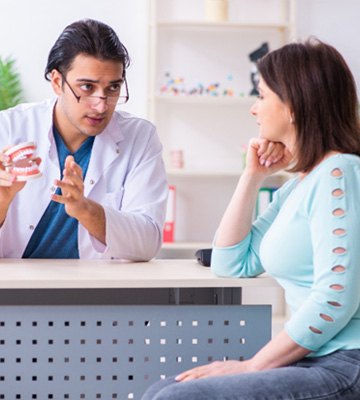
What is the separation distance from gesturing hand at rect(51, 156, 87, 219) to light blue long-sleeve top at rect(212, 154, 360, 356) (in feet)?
1.99

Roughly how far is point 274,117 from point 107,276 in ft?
1.85

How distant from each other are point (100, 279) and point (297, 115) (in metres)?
0.61

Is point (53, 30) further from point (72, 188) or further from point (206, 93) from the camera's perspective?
point (72, 188)

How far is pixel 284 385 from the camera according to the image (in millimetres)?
1689

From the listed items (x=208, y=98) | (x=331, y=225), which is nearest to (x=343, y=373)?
(x=331, y=225)

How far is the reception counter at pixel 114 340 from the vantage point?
2119 mm

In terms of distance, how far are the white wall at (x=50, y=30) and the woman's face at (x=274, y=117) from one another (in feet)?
9.91

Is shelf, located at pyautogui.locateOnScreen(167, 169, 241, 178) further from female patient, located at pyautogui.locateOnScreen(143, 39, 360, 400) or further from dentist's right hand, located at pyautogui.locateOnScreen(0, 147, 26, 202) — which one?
female patient, located at pyautogui.locateOnScreen(143, 39, 360, 400)

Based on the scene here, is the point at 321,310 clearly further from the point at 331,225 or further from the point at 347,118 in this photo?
the point at 347,118

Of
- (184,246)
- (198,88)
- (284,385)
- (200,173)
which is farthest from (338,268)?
(198,88)

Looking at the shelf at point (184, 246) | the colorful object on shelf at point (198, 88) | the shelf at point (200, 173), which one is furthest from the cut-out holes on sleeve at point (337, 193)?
the colorful object on shelf at point (198, 88)

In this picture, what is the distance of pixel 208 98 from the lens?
490 centimetres

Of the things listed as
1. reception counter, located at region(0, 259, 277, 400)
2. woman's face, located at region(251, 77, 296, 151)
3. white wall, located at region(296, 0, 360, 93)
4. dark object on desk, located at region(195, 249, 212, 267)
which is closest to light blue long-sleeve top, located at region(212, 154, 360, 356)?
woman's face, located at region(251, 77, 296, 151)

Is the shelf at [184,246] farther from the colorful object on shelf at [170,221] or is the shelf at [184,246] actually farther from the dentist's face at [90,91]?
the dentist's face at [90,91]
